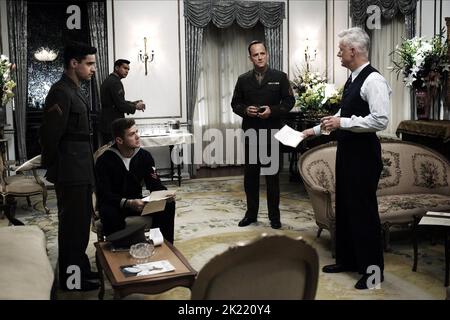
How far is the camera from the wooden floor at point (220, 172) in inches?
306

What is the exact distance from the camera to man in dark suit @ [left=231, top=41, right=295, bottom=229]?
184 inches

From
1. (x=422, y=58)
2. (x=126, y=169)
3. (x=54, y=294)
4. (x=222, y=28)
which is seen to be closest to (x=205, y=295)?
(x=54, y=294)

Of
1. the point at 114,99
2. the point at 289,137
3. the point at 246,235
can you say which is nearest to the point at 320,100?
the point at 114,99

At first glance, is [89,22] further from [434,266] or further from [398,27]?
[434,266]

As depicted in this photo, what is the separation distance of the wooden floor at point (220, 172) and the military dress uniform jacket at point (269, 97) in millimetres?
2924

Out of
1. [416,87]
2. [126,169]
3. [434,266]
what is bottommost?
[434,266]

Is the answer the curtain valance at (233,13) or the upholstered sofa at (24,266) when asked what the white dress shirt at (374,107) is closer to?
the upholstered sofa at (24,266)

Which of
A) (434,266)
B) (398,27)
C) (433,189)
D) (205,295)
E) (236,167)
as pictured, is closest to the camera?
(205,295)

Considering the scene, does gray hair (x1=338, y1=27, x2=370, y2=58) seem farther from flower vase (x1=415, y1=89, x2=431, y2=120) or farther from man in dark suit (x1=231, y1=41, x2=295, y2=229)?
flower vase (x1=415, y1=89, x2=431, y2=120)

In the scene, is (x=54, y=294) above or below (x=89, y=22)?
below

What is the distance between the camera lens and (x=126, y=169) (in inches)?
136

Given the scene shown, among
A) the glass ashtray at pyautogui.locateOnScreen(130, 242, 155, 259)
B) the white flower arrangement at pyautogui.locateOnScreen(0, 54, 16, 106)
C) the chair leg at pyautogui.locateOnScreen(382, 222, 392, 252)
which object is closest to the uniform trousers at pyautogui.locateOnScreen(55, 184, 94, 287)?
the glass ashtray at pyautogui.locateOnScreen(130, 242, 155, 259)

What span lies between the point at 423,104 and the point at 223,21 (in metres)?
3.07

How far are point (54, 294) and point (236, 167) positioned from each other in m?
5.71
